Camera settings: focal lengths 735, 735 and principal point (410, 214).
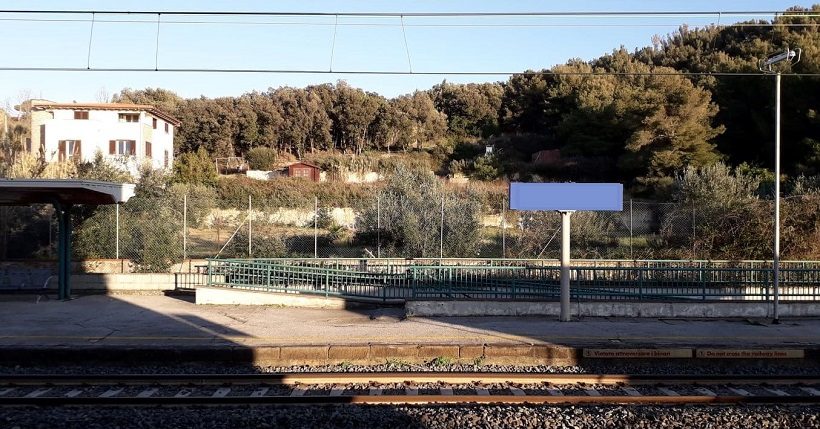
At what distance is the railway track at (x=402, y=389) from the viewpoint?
395 inches

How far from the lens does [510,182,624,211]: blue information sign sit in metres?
15.5

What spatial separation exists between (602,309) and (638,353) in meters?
4.46

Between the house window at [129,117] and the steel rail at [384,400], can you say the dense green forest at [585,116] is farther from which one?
the steel rail at [384,400]

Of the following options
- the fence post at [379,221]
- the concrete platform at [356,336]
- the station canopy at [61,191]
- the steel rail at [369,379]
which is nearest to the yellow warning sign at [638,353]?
the concrete platform at [356,336]

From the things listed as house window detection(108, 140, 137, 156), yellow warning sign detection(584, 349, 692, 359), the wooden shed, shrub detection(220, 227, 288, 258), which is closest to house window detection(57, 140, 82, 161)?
house window detection(108, 140, 137, 156)

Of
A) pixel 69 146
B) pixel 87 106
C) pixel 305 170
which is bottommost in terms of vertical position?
pixel 305 170

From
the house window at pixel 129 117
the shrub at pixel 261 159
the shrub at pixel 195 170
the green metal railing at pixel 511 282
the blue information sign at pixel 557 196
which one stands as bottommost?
the green metal railing at pixel 511 282

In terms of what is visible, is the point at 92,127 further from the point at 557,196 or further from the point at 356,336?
the point at 557,196

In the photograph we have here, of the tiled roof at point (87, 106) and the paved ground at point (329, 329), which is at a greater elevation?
the tiled roof at point (87, 106)

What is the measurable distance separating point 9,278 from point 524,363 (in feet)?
56.1

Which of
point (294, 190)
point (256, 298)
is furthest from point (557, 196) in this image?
point (294, 190)

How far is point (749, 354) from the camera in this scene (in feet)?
43.0

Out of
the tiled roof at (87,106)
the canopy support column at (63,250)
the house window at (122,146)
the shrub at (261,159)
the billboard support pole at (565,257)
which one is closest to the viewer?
the billboard support pole at (565,257)

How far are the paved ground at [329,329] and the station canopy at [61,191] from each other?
290 cm
